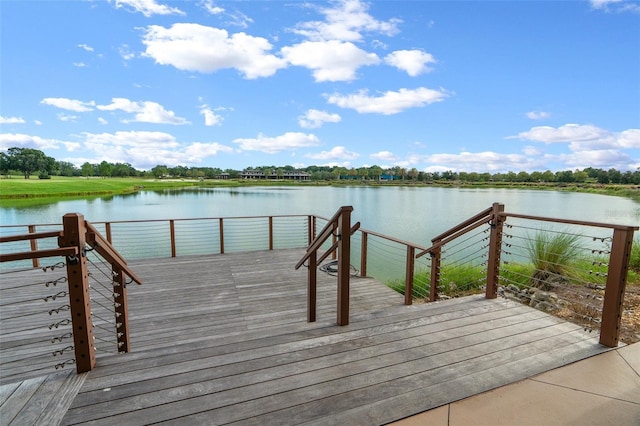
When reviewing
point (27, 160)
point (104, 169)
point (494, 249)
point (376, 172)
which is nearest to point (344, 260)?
point (494, 249)

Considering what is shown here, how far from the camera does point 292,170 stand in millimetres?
97500

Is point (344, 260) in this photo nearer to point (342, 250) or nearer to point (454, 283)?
point (342, 250)

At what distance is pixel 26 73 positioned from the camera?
14.3 m

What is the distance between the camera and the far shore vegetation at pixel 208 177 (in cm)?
3140

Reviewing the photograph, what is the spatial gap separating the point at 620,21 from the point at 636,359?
311 inches

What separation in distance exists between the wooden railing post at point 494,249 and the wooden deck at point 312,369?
0.19 m

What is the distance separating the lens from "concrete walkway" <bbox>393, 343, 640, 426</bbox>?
1.51 m

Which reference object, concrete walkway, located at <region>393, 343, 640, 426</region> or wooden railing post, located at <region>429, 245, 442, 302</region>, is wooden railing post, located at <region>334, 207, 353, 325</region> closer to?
concrete walkway, located at <region>393, 343, 640, 426</region>

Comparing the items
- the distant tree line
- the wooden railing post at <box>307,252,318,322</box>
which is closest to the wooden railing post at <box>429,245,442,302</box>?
the wooden railing post at <box>307,252,318,322</box>

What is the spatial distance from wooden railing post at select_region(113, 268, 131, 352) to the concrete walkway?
77.6 inches

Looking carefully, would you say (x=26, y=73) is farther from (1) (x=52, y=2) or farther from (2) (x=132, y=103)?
(2) (x=132, y=103)

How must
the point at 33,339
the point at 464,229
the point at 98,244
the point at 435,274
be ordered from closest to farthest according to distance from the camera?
the point at 98,244 < the point at 33,339 < the point at 464,229 < the point at 435,274

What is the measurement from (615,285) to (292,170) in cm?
9695

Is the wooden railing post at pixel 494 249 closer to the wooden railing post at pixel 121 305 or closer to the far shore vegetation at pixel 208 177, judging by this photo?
the wooden railing post at pixel 121 305
